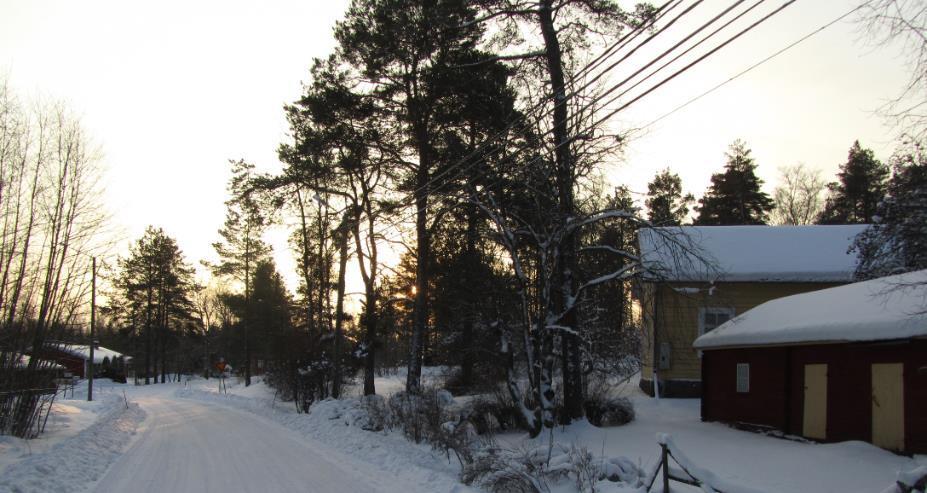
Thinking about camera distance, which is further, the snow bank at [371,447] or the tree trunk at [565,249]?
the tree trunk at [565,249]

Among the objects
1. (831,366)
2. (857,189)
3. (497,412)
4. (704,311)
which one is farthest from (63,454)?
(857,189)

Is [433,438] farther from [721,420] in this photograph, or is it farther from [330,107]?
[330,107]

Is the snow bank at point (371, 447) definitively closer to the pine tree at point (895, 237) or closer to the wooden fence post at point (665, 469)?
the wooden fence post at point (665, 469)

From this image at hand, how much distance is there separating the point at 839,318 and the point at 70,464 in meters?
15.1

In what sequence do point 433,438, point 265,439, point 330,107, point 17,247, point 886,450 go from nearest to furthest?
point 886,450, point 433,438, point 17,247, point 265,439, point 330,107

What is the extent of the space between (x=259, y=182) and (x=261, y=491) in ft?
54.1

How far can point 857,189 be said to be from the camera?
4434cm

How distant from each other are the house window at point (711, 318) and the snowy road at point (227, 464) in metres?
14.3

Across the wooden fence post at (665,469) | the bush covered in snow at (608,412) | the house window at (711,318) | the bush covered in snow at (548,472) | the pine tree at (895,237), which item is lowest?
the bush covered in snow at (608,412)

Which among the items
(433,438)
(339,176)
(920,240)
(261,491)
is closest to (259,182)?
(339,176)

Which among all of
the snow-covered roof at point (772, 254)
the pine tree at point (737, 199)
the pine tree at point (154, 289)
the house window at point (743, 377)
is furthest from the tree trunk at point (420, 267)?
the pine tree at point (154, 289)

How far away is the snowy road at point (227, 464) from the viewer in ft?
33.9

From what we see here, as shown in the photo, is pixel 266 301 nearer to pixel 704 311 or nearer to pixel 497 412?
pixel 704 311

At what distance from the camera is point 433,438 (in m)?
13.3
